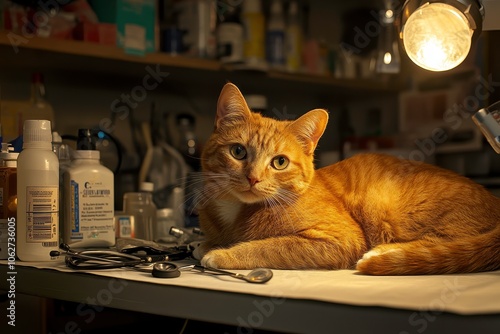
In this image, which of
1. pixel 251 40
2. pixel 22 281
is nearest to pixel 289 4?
pixel 251 40

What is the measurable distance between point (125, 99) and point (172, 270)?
140 centimetres

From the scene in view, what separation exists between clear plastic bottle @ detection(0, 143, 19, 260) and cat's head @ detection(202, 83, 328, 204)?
40cm

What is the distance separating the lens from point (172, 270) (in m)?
0.92

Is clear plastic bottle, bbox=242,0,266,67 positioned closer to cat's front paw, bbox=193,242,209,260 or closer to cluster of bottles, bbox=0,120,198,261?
cluster of bottles, bbox=0,120,198,261

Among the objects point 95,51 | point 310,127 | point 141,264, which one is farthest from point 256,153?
Result: point 95,51

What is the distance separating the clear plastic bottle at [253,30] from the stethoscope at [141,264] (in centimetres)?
129

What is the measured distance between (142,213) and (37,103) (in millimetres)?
554

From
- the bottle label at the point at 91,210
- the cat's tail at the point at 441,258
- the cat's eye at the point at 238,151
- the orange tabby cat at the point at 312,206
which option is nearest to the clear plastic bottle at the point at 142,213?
the bottle label at the point at 91,210

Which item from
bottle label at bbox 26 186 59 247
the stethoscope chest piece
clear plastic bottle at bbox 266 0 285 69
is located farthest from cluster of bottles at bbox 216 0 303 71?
the stethoscope chest piece

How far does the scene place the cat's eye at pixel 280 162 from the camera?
1.16 m

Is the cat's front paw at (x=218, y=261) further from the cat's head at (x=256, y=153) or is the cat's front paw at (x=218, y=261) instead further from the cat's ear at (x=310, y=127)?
the cat's ear at (x=310, y=127)

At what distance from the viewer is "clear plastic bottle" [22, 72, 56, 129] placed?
183cm

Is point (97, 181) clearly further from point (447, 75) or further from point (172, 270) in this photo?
point (447, 75)

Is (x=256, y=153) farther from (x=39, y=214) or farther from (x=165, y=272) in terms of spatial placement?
(x=39, y=214)
